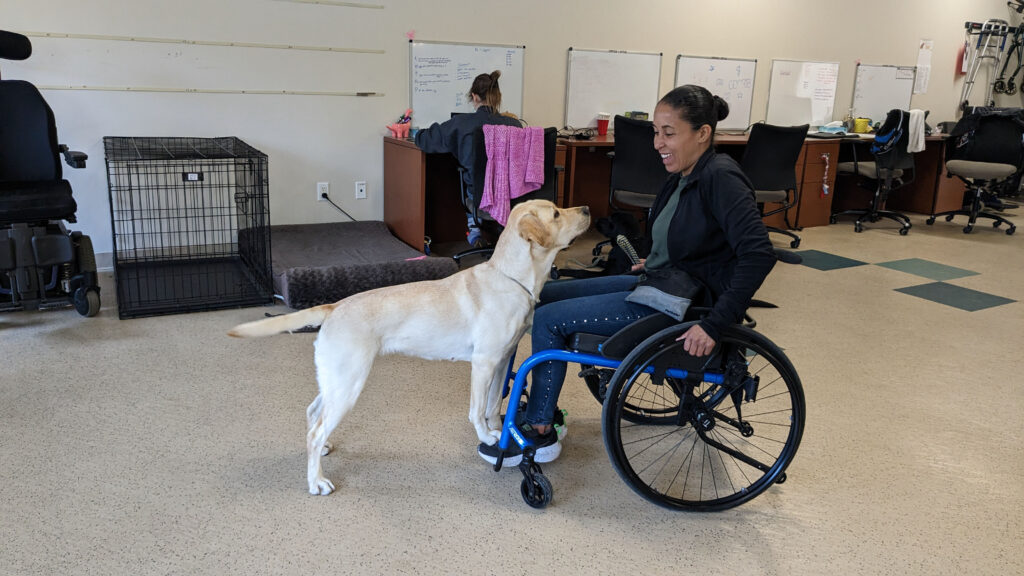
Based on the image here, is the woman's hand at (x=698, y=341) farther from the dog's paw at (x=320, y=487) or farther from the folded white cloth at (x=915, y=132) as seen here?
the folded white cloth at (x=915, y=132)

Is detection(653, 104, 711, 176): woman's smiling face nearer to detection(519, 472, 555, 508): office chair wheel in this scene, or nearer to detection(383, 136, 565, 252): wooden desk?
detection(519, 472, 555, 508): office chair wheel

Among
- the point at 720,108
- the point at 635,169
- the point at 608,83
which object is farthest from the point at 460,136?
the point at 720,108

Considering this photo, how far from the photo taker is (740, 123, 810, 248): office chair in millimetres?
5016

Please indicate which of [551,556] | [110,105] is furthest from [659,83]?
[551,556]

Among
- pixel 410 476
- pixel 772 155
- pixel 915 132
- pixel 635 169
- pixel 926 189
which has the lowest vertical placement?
pixel 410 476

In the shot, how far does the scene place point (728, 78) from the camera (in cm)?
611

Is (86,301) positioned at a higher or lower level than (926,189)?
lower

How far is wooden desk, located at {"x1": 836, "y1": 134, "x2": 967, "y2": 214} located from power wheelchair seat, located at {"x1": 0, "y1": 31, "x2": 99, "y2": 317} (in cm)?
584

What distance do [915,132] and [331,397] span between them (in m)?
5.48

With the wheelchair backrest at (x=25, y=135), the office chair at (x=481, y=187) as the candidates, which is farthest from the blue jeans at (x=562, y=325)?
the wheelchair backrest at (x=25, y=135)

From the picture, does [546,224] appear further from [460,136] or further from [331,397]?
[460,136]

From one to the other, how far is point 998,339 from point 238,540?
3.42 meters

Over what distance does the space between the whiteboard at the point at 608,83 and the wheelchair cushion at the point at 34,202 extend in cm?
337

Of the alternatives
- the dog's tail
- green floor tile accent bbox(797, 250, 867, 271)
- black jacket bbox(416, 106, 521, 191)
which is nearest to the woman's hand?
the dog's tail
